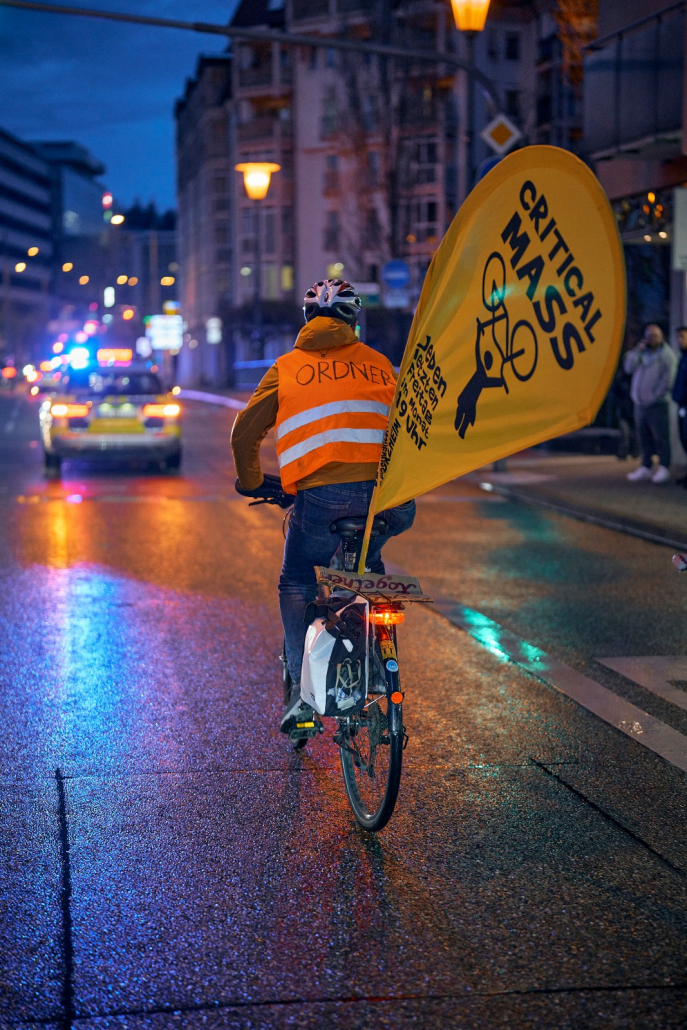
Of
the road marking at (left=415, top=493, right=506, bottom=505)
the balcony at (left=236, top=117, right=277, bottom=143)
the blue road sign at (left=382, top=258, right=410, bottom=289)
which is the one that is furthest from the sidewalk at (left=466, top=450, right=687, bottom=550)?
the balcony at (left=236, top=117, right=277, bottom=143)

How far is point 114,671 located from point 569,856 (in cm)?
343

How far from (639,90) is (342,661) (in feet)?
48.7

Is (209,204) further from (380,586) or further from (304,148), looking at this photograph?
(380,586)

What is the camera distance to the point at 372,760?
4.71m

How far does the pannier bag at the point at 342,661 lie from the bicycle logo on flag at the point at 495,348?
91cm

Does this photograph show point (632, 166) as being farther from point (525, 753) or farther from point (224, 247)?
point (224, 247)

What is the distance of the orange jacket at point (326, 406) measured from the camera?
480 cm

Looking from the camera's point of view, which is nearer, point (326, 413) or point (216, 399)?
point (326, 413)

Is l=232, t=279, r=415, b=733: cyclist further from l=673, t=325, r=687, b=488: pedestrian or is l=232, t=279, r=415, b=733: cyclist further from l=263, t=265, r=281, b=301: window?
l=263, t=265, r=281, b=301: window

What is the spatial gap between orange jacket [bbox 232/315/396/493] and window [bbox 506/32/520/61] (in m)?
67.1

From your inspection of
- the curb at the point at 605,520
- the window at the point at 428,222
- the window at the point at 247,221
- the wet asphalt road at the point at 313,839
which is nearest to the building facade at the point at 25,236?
the window at the point at 247,221

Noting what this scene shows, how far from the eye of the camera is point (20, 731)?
19.8 ft

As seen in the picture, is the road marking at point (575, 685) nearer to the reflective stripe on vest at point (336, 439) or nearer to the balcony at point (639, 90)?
the reflective stripe on vest at point (336, 439)

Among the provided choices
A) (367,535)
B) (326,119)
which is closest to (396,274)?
(367,535)
